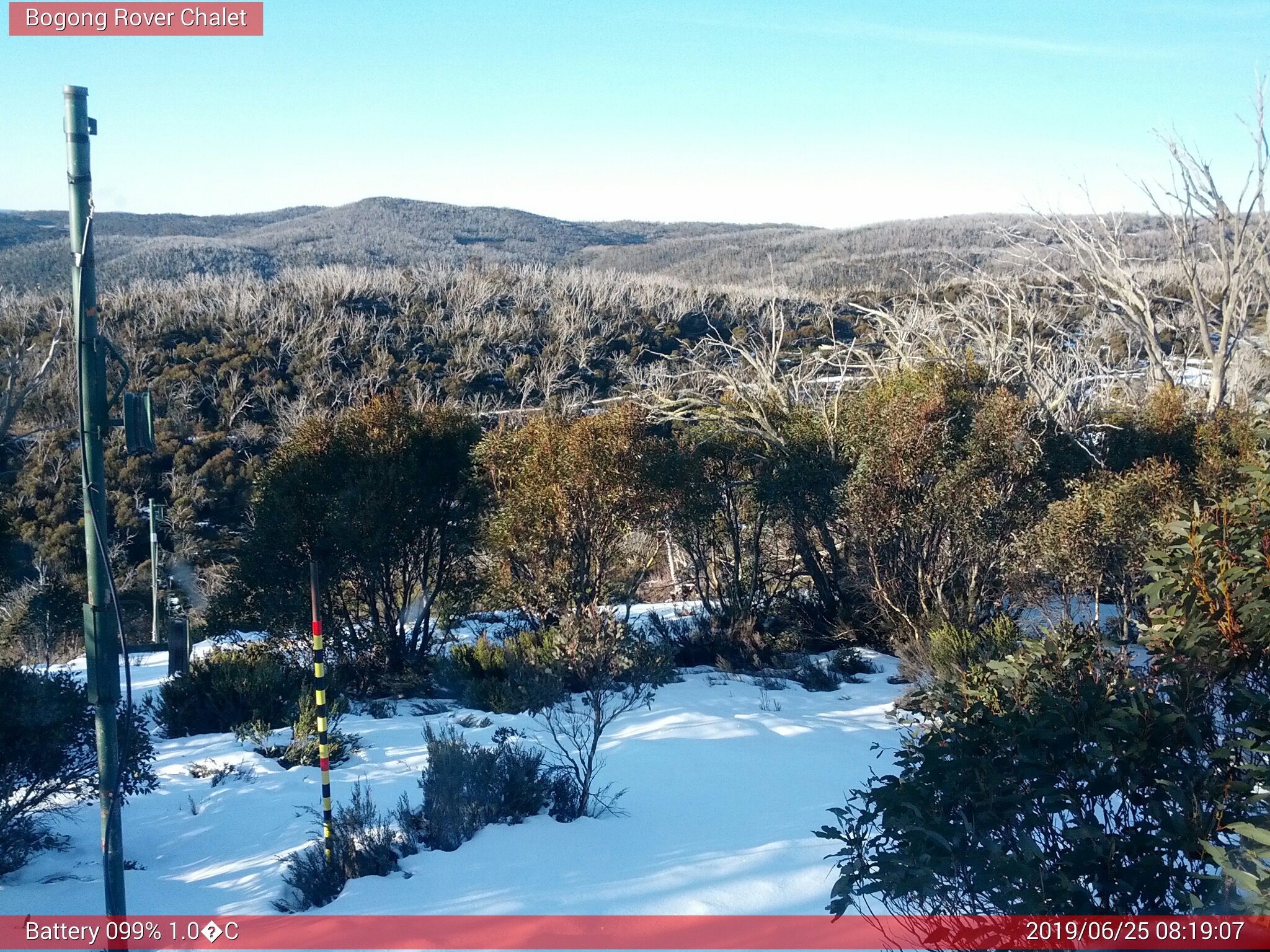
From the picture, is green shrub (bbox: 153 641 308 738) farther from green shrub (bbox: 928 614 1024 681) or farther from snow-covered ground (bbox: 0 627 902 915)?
green shrub (bbox: 928 614 1024 681)

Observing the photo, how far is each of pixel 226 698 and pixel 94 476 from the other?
5.10 m

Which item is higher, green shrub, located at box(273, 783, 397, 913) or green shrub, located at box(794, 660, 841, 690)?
green shrub, located at box(273, 783, 397, 913)

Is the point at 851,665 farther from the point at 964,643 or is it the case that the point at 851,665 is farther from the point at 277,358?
the point at 277,358

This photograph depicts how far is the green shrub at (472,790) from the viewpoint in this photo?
17.2 ft

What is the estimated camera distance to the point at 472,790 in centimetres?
539

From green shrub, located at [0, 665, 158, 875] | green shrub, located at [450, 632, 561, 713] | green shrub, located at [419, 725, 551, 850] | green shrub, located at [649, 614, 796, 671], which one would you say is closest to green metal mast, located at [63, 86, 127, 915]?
green shrub, located at [0, 665, 158, 875]

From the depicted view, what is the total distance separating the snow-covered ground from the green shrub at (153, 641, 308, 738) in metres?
0.38

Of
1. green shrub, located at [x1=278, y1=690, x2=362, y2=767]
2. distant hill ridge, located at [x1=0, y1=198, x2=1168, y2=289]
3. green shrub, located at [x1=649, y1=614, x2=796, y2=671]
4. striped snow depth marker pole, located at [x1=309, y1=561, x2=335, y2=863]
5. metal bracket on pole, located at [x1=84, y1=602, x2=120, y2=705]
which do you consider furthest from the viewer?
distant hill ridge, located at [x1=0, y1=198, x2=1168, y2=289]

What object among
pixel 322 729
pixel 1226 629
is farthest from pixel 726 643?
pixel 1226 629

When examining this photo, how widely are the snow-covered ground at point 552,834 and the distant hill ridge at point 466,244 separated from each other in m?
36.1

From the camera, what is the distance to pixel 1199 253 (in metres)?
37.0

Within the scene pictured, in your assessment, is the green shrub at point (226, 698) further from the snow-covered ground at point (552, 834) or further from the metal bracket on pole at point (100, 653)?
the metal bracket on pole at point (100, 653)

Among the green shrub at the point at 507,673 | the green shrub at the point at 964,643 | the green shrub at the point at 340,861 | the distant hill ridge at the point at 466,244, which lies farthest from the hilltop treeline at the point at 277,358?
the green shrub at the point at 340,861

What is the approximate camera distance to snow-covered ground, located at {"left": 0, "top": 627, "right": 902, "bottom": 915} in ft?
14.9
